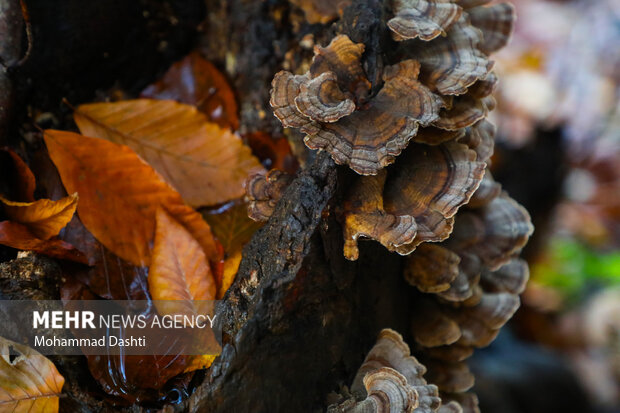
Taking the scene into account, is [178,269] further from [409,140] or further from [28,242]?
[409,140]

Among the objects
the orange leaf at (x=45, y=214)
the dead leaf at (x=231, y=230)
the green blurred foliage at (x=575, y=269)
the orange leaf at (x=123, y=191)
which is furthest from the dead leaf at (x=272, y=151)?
the green blurred foliage at (x=575, y=269)

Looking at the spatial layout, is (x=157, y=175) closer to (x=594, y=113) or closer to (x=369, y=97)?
(x=369, y=97)

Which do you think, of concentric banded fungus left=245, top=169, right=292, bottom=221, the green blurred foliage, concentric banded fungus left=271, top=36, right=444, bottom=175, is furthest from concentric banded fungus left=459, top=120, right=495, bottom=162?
the green blurred foliage

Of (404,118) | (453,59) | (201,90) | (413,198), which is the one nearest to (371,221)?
(413,198)

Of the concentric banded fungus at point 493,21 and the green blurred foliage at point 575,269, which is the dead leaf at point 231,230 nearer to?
the concentric banded fungus at point 493,21

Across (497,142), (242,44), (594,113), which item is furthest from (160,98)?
(594,113)

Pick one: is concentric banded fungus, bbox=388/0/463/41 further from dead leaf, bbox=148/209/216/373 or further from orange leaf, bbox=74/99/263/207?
dead leaf, bbox=148/209/216/373
